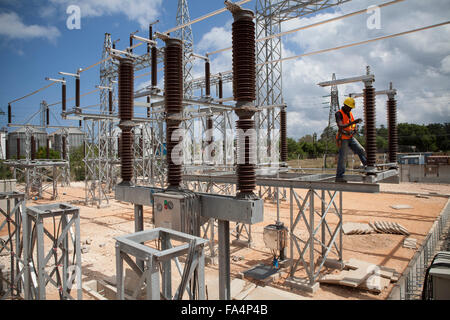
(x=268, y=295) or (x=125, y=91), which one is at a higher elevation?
(x=125, y=91)

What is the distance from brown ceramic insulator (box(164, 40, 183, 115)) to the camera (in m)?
5.53

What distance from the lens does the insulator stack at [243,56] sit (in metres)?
4.70

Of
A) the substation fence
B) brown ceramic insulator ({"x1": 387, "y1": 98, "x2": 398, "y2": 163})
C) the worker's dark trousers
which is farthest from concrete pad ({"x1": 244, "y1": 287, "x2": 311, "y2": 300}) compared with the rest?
brown ceramic insulator ({"x1": 387, "y1": 98, "x2": 398, "y2": 163})

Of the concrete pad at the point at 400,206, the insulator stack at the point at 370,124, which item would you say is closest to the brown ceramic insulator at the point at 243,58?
the insulator stack at the point at 370,124

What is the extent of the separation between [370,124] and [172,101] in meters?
4.16

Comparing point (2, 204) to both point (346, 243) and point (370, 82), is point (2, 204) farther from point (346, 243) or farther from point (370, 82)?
point (370, 82)

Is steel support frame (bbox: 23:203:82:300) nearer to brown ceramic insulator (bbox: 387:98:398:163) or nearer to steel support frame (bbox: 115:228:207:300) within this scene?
steel support frame (bbox: 115:228:207:300)

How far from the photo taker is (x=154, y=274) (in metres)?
3.42

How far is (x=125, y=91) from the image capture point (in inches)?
269

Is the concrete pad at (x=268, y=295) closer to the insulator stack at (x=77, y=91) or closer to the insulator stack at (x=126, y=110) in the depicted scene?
the insulator stack at (x=126, y=110)

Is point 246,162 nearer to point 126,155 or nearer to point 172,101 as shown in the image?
point 172,101

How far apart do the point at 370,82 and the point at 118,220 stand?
13977 mm

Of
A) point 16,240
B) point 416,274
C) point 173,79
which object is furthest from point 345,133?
point 16,240
